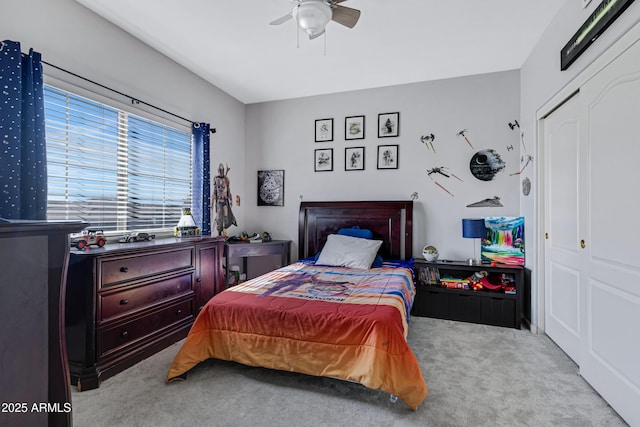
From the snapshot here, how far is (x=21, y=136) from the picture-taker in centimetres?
204

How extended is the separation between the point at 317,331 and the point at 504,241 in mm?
2707

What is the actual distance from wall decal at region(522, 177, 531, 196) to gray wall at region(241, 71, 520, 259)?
0.55ft

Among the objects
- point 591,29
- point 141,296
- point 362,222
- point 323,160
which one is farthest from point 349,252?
point 591,29

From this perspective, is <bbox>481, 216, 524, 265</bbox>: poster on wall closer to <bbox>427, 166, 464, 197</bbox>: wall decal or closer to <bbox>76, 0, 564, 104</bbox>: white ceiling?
<bbox>427, 166, 464, 197</bbox>: wall decal

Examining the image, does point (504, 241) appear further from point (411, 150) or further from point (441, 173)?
point (411, 150)

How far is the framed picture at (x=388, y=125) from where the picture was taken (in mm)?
4090

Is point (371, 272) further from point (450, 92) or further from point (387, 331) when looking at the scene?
point (450, 92)

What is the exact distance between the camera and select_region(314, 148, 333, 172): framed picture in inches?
174

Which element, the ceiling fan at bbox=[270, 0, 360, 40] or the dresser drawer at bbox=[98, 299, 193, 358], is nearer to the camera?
the ceiling fan at bbox=[270, 0, 360, 40]

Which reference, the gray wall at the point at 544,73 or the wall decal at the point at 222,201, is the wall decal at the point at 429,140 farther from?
the wall decal at the point at 222,201

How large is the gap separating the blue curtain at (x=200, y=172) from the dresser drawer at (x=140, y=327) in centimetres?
113

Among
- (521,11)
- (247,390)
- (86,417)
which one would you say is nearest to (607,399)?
(247,390)

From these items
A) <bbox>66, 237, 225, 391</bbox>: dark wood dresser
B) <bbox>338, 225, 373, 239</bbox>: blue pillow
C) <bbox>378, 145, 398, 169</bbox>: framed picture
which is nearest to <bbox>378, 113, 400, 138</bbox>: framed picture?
<bbox>378, 145, 398, 169</bbox>: framed picture

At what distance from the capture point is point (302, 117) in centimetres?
455
